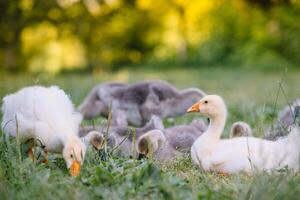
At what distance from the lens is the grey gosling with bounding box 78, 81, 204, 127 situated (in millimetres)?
6965

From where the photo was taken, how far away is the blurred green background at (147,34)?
19438 mm

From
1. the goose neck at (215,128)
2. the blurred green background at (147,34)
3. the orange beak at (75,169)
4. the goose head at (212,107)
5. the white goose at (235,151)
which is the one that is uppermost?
the blurred green background at (147,34)

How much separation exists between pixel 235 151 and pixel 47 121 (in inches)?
53.7

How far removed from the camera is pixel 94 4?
781 inches

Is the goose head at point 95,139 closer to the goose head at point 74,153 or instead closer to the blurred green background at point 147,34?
the goose head at point 74,153

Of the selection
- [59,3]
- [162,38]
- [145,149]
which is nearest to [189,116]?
[145,149]

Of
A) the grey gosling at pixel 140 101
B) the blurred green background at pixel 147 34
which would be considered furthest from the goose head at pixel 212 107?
the blurred green background at pixel 147 34

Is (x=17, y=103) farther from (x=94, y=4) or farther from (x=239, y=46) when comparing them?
(x=239, y=46)

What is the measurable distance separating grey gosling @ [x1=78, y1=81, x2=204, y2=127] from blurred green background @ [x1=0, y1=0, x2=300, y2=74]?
11613 millimetres

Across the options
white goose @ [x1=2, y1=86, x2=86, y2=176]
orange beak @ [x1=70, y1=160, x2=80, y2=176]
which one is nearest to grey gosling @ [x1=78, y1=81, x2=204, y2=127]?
white goose @ [x1=2, y1=86, x2=86, y2=176]

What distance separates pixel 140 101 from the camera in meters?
7.16

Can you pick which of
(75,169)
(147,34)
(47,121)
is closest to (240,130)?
(47,121)

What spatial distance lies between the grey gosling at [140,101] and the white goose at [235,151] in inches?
77.4

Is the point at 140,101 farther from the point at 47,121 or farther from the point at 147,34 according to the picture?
the point at 147,34
